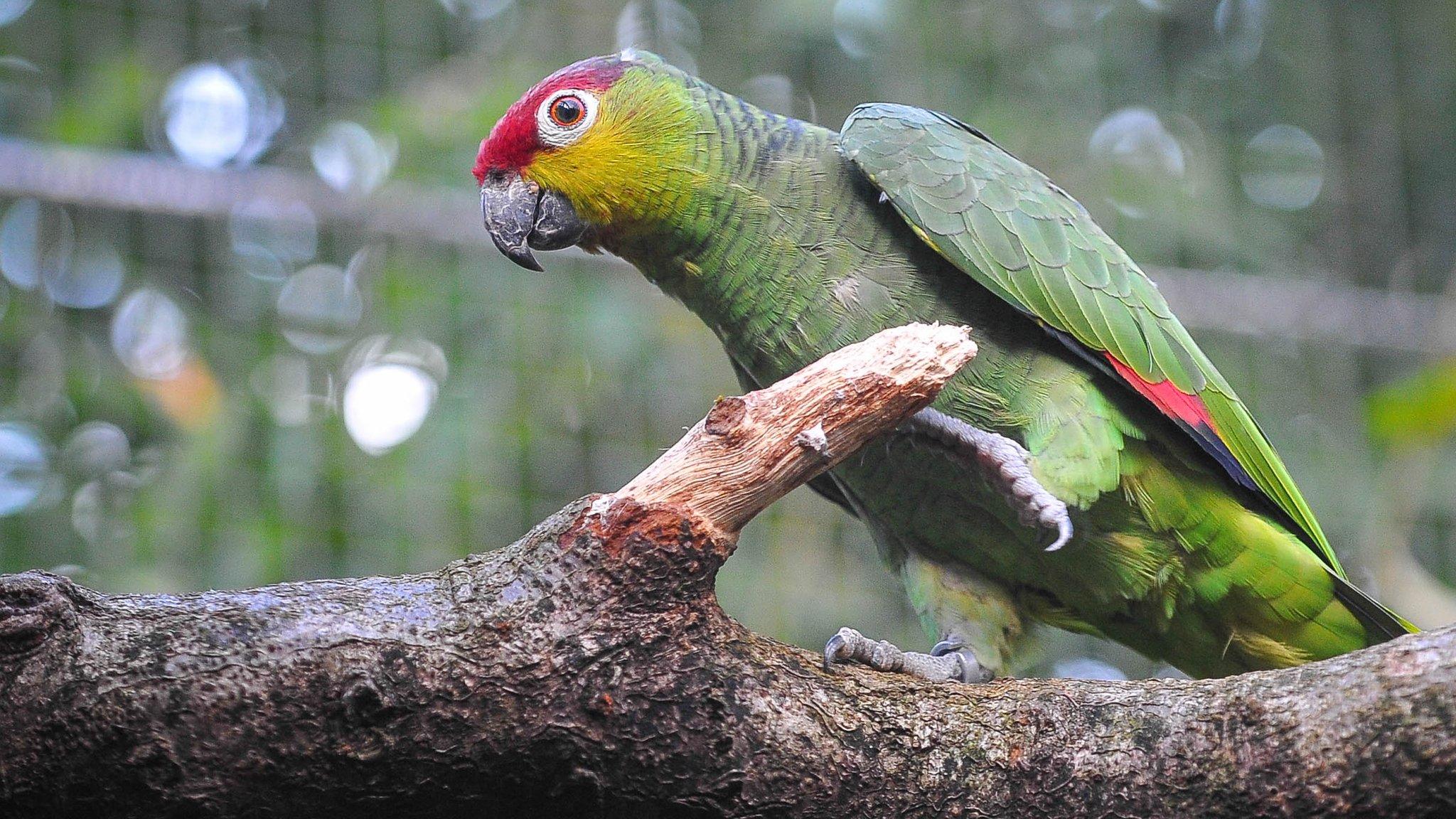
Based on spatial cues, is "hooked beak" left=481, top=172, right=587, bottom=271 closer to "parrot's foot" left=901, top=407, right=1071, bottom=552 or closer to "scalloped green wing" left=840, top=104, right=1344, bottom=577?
"scalloped green wing" left=840, top=104, right=1344, bottom=577

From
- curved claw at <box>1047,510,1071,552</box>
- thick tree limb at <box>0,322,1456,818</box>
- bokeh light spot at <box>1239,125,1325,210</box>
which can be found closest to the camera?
thick tree limb at <box>0,322,1456,818</box>

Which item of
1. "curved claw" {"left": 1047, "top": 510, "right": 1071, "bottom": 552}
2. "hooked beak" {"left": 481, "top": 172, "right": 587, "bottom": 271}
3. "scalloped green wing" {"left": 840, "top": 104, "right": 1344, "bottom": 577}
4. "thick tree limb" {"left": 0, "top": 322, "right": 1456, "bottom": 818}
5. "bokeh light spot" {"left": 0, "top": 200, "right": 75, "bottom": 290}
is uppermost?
"bokeh light spot" {"left": 0, "top": 200, "right": 75, "bottom": 290}

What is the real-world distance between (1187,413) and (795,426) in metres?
1.09

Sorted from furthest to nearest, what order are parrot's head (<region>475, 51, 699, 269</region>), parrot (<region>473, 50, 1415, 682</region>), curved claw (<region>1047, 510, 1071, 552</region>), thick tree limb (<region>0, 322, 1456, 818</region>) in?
Answer: parrot's head (<region>475, 51, 699, 269</region>), parrot (<region>473, 50, 1415, 682</region>), curved claw (<region>1047, 510, 1071, 552</region>), thick tree limb (<region>0, 322, 1456, 818</region>)

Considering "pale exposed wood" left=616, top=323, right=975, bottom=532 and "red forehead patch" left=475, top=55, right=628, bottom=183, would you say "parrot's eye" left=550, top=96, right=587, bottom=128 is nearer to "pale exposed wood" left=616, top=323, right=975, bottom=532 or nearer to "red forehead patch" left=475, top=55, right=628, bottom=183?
Result: "red forehead patch" left=475, top=55, right=628, bottom=183

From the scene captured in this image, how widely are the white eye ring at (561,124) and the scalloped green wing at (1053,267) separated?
50 centimetres

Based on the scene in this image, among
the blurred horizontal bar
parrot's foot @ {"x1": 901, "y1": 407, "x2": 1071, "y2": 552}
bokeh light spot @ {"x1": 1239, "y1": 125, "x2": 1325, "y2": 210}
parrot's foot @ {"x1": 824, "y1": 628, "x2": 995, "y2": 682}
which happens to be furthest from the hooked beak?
bokeh light spot @ {"x1": 1239, "y1": 125, "x2": 1325, "y2": 210}

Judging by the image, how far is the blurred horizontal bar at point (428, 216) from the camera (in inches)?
155

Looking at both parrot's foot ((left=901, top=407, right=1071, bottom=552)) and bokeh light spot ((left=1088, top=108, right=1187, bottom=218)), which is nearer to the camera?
parrot's foot ((left=901, top=407, right=1071, bottom=552))

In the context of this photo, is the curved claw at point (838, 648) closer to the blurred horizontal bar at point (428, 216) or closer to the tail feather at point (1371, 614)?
the tail feather at point (1371, 614)

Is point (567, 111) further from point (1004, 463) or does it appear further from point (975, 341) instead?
point (1004, 463)

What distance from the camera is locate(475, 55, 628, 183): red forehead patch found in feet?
8.20

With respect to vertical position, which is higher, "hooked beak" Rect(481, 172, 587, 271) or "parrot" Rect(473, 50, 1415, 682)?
"hooked beak" Rect(481, 172, 587, 271)

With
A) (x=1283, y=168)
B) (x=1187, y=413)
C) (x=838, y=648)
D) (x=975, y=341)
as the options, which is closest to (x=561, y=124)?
(x=975, y=341)
